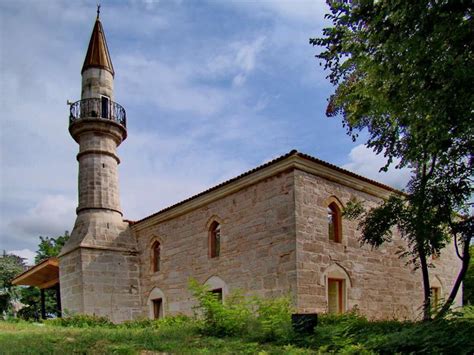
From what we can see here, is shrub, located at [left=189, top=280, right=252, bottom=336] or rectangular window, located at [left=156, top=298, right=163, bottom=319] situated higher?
shrub, located at [left=189, top=280, right=252, bottom=336]

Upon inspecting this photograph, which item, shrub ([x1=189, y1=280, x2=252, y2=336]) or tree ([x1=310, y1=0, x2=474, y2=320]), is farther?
shrub ([x1=189, y1=280, x2=252, y2=336])

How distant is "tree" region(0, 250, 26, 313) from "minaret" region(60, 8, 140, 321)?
10.9m

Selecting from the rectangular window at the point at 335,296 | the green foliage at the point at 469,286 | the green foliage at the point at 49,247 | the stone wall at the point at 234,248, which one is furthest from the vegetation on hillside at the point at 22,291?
the green foliage at the point at 469,286

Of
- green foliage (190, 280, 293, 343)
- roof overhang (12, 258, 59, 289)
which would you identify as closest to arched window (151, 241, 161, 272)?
roof overhang (12, 258, 59, 289)

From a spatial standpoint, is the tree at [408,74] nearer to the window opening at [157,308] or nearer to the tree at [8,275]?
the window opening at [157,308]

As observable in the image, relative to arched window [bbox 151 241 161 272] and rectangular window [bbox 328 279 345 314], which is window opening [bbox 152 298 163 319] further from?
rectangular window [bbox 328 279 345 314]

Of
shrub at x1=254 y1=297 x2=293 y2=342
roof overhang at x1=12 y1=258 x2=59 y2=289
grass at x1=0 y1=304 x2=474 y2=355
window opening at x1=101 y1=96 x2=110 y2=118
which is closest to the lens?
grass at x1=0 y1=304 x2=474 y2=355

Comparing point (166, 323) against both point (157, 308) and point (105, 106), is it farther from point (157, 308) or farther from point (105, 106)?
point (105, 106)

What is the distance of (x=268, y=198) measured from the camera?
12047 mm

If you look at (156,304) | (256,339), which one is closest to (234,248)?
(156,304)

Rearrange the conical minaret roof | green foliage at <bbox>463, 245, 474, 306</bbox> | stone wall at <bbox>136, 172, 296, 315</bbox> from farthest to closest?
1. green foliage at <bbox>463, 245, 474, 306</bbox>
2. the conical minaret roof
3. stone wall at <bbox>136, 172, 296, 315</bbox>

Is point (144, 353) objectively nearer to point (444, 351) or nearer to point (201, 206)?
point (444, 351)

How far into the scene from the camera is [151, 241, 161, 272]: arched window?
1634 centimetres

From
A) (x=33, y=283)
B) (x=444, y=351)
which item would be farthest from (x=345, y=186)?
(x=33, y=283)
